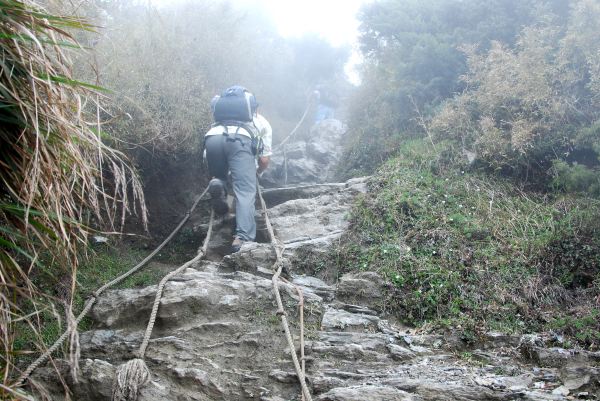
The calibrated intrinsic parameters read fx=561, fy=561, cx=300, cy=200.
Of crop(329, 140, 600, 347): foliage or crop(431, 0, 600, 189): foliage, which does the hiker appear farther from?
crop(431, 0, 600, 189): foliage

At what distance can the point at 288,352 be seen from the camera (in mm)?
4902

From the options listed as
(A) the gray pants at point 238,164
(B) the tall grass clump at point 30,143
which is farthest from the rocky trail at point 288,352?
(B) the tall grass clump at point 30,143

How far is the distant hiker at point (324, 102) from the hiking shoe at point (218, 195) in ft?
27.6

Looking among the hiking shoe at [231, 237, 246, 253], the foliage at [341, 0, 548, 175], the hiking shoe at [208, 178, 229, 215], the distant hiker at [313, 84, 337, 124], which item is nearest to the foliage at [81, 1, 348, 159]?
the distant hiker at [313, 84, 337, 124]

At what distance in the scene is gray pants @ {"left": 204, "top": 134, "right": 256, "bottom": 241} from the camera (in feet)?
25.4

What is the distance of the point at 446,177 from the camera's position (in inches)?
313

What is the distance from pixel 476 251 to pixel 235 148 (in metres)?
3.59

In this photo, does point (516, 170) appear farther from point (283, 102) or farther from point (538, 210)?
point (283, 102)

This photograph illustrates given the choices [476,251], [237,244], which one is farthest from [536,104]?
[237,244]

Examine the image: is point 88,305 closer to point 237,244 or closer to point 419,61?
point 237,244

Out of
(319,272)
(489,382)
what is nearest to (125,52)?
(319,272)

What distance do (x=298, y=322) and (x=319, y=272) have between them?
1396 millimetres

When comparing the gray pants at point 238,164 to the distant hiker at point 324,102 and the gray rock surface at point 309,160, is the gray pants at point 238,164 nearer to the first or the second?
the gray rock surface at point 309,160

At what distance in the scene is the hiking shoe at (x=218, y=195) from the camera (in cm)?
802
